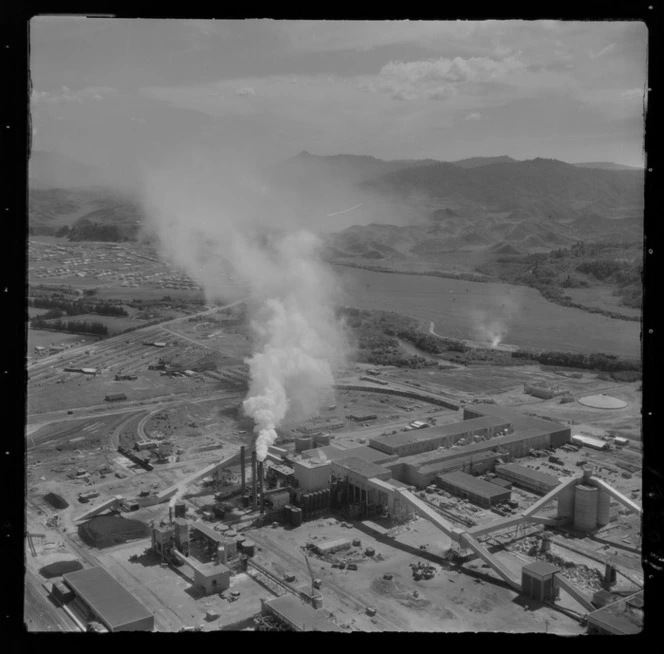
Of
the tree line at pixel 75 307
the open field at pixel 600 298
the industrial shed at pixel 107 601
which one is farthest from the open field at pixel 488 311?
the industrial shed at pixel 107 601

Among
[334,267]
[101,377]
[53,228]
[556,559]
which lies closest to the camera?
[556,559]

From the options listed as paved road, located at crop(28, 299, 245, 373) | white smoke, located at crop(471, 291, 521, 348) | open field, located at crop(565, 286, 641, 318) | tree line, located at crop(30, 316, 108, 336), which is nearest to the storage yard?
paved road, located at crop(28, 299, 245, 373)

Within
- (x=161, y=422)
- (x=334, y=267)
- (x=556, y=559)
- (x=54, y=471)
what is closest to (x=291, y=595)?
(x=556, y=559)

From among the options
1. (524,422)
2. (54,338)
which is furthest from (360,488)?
(54,338)

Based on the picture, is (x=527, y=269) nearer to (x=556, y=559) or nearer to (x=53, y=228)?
(x=53, y=228)

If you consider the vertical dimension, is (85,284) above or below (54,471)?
above

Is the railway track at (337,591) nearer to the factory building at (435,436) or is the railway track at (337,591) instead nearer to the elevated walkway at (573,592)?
the elevated walkway at (573,592)

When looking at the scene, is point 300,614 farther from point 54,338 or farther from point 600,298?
point 600,298
